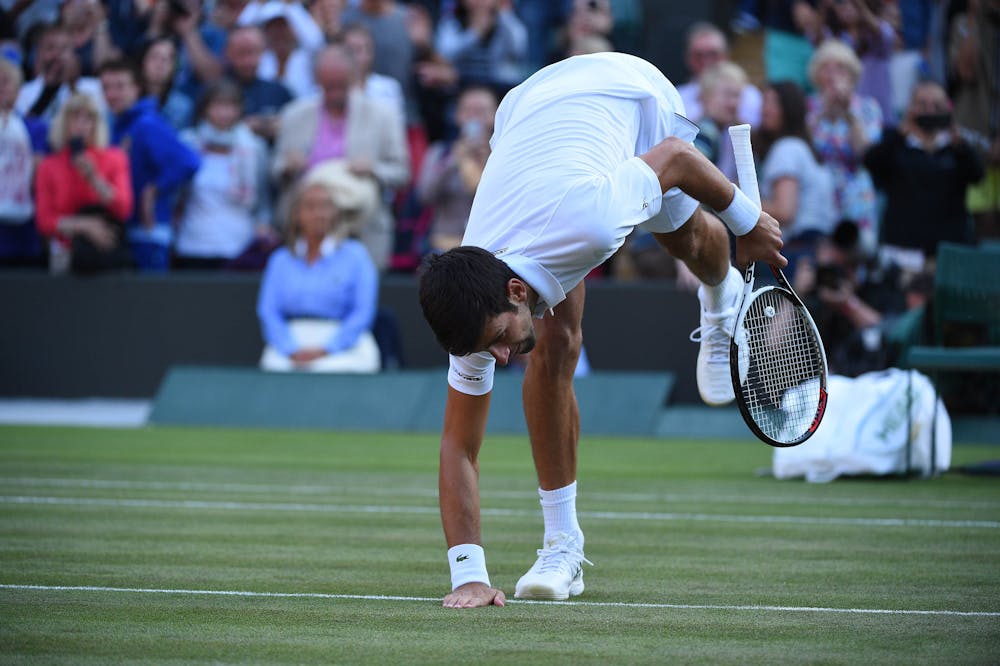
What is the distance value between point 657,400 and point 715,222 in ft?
21.3

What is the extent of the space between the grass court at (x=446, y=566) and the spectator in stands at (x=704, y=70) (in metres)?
4.05

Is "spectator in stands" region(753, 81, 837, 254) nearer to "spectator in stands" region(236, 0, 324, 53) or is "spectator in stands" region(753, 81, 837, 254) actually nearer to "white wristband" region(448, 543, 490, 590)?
"spectator in stands" region(236, 0, 324, 53)

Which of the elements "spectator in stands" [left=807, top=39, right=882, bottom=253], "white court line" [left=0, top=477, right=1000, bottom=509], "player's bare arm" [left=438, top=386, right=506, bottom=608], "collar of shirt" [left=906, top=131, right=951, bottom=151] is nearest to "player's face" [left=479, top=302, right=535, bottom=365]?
"player's bare arm" [left=438, top=386, right=506, bottom=608]

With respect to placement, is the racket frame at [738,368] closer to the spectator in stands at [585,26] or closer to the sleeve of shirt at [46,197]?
the spectator in stands at [585,26]

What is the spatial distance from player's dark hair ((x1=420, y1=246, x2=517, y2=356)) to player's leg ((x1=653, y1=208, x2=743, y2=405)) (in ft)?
4.77

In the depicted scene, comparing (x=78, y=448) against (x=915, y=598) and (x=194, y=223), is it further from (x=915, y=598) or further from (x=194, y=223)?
(x=915, y=598)

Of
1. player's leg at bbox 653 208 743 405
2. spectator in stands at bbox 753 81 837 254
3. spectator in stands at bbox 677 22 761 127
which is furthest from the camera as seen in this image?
spectator in stands at bbox 677 22 761 127

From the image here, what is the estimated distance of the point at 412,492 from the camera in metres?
8.65

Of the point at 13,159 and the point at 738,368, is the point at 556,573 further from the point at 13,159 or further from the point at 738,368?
the point at 13,159

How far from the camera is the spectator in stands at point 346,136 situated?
13.7m

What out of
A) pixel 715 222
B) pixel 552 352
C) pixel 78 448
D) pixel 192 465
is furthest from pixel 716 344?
pixel 78 448

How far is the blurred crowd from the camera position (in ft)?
41.0

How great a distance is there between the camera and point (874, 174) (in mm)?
12430

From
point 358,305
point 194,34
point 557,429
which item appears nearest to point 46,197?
point 194,34
